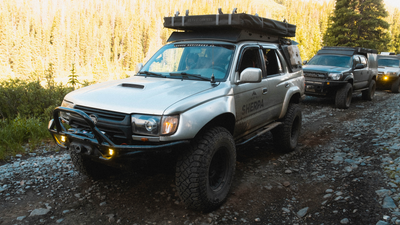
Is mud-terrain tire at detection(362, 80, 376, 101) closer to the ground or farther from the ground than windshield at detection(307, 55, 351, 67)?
closer to the ground

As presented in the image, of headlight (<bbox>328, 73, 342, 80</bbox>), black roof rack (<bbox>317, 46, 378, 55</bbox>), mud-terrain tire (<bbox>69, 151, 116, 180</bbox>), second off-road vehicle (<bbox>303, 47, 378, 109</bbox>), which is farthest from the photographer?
black roof rack (<bbox>317, 46, 378, 55</bbox>)

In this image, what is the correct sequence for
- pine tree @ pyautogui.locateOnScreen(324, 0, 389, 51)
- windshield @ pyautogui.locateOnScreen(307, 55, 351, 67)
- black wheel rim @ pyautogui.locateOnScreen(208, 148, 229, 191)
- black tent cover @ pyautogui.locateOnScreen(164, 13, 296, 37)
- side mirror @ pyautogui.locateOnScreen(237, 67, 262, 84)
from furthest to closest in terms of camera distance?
pine tree @ pyautogui.locateOnScreen(324, 0, 389, 51) → windshield @ pyautogui.locateOnScreen(307, 55, 351, 67) → black tent cover @ pyautogui.locateOnScreen(164, 13, 296, 37) → side mirror @ pyautogui.locateOnScreen(237, 67, 262, 84) → black wheel rim @ pyautogui.locateOnScreen(208, 148, 229, 191)

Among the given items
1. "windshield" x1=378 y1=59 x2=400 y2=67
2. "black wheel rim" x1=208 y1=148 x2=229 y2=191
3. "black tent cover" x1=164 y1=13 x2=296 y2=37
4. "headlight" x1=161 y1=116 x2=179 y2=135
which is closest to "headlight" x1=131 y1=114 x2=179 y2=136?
"headlight" x1=161 y1=116 x2=179 y2=135

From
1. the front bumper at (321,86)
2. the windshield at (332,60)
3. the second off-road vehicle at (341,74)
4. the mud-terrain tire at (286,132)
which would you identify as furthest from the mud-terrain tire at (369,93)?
the mud-terrain tire at (286,132)

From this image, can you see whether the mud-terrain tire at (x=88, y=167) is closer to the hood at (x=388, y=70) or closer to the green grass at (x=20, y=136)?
the green grass at (x=20, y=136)

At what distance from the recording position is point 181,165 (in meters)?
3.25

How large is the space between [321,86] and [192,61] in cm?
773

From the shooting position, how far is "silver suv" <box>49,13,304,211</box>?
120 inches

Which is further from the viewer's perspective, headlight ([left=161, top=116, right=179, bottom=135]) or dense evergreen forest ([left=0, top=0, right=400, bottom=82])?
dense evergreen forest ([left=0, top=0, right=400, bottom=82])

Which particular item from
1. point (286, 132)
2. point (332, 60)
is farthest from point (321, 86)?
point (286, 132)

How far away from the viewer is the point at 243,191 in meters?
4.12

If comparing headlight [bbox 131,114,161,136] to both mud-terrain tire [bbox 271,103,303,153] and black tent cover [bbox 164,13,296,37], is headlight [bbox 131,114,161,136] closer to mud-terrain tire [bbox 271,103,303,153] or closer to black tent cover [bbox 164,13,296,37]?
black tent cover [bbox 164,13,296,37]

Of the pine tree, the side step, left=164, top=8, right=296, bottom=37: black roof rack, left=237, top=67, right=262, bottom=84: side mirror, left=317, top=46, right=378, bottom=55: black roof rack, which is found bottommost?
the side step

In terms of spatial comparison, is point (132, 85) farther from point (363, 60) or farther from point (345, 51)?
point (363, 60)
